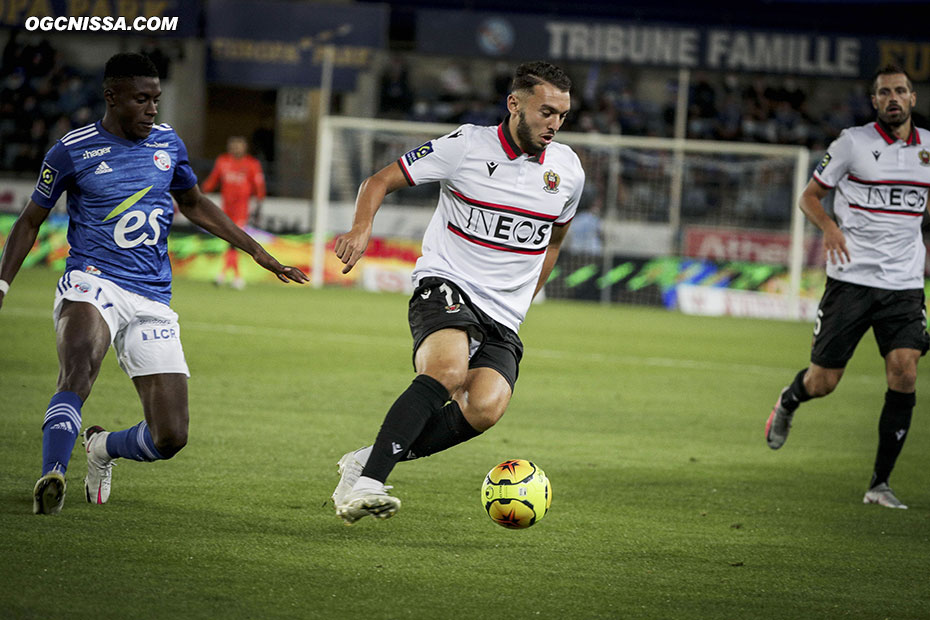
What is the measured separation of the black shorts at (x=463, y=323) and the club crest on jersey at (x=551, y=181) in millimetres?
606

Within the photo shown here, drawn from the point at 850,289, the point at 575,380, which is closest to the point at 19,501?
the point at 850,289

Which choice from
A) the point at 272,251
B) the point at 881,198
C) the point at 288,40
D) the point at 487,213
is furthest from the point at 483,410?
the point at 288,40

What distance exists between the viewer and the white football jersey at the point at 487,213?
5227 mm

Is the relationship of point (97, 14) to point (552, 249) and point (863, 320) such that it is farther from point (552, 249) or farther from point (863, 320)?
point (863, 320)

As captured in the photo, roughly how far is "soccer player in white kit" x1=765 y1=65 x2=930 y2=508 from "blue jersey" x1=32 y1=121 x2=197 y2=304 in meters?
3.48

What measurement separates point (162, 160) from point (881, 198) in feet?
12.7

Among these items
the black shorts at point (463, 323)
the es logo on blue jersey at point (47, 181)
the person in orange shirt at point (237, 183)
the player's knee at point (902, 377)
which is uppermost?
the person in orange shirt at point (237, 183)

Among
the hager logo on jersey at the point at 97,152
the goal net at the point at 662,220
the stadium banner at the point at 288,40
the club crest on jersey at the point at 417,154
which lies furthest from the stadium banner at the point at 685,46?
the hager logo on jersey at the point at 97,152

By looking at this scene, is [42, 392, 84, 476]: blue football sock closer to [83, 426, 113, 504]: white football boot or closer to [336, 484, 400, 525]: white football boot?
[83, 426, 113, 504]: white football boot

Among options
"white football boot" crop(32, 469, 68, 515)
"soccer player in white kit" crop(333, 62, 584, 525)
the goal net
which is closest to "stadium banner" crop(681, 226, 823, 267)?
the goal net

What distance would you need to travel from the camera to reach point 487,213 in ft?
17.2

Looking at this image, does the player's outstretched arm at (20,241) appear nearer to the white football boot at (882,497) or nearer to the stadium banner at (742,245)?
the white football boot at (882,497)

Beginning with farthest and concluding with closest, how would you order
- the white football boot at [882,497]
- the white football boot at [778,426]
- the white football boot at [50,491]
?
1. the white football boot at [778,426]
2. the white football boot at [882,497]
3. the white football boot at [50,491]

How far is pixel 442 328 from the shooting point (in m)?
5.01
